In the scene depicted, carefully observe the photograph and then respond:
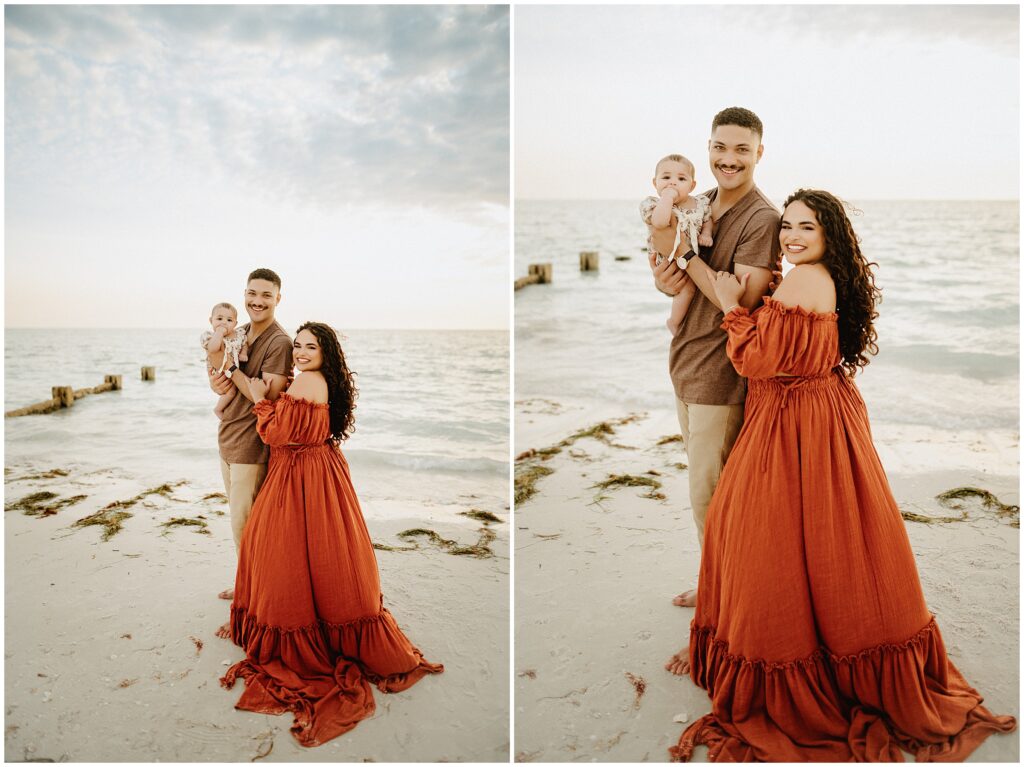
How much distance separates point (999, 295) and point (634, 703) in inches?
624

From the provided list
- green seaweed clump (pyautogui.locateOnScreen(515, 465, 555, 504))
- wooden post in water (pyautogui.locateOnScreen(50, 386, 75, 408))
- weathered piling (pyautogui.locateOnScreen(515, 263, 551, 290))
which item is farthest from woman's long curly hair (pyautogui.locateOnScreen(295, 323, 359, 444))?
weathered piling (pyautogui.locateOnScreen(515, 263, 551, 290))

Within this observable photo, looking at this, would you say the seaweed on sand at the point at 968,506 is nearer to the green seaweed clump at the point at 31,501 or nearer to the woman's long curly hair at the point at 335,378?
the woman's long curly hair at the point at 335,378

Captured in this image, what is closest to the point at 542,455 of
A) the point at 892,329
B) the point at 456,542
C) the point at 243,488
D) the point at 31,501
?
the point at 456,542

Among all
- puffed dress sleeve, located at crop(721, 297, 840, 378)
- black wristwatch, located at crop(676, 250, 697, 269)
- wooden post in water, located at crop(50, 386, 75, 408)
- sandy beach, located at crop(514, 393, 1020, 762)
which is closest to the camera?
puffed dress sleeve, located at crop(721, 297, 840, 378)

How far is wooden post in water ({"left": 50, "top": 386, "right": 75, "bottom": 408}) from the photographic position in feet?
38.5

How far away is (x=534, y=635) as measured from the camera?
362 cm

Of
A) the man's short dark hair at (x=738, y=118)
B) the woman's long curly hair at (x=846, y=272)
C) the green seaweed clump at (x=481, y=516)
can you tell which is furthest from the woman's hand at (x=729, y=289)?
the green seaweed clump at (x=481, y=516)

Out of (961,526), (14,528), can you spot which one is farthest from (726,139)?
(14,528)

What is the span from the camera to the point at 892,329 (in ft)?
43.9

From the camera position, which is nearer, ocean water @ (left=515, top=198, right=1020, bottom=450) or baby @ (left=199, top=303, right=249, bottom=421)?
baby @ (left=199, top=303, right=249, bottom=421)

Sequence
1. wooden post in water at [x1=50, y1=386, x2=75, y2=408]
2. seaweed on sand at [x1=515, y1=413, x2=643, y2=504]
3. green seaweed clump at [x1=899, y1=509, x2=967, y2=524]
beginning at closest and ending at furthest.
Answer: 1. green seaweed clump at [x1=899, y1=509, x2=967, y2=524]
2. seaweed on sand at [x1=515, y1=413, x2=643, y2=504]
3. wooden post in water at [x1=50, y1=386, x2=75, y2=408]

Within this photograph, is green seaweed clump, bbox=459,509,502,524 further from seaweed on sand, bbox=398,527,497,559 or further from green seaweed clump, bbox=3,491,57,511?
green seaweed clump, bbox=3,491,57,511

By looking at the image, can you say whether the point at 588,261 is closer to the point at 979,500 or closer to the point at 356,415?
the point at 356,415

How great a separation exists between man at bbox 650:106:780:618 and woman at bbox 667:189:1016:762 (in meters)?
0.09
